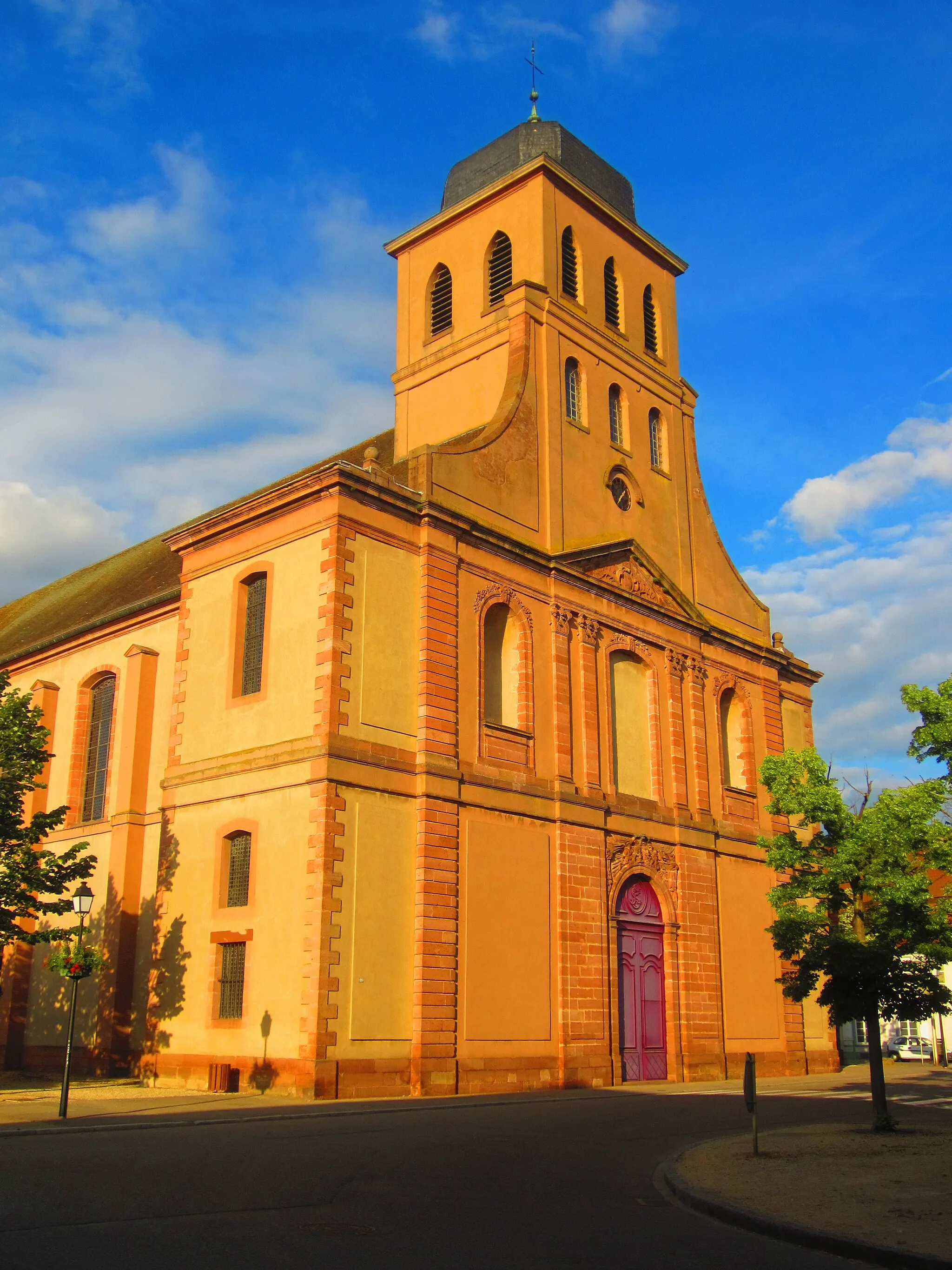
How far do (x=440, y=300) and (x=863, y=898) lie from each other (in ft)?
68.3

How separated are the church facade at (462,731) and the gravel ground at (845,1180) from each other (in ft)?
29.1

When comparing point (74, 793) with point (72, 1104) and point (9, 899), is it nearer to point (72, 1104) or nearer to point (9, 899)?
point (9, 899)

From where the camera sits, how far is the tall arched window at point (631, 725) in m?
29.2

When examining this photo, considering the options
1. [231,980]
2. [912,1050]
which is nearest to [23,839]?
[231,980]

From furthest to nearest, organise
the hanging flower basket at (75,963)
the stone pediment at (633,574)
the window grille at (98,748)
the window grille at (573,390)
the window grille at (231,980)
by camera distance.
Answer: the window grille at (573,390) → the window grille at (98,748) → the stone pediment at (633,574) → the window grille at (231,980) → the hanging flower basket at (75,963)

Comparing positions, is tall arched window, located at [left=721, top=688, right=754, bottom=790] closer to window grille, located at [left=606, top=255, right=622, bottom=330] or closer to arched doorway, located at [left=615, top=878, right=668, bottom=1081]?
arched doorway, located at [left=615, top=878, right=668, bottom=1081]

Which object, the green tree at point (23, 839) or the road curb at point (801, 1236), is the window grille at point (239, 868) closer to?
the green tree at point (23, 839)

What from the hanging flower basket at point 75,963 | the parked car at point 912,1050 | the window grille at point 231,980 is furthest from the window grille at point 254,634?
the parked car at point 912,1050

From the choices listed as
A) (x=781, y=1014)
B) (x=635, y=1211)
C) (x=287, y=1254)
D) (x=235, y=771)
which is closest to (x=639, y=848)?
(x=781, y=1014)

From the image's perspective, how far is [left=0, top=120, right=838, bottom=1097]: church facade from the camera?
22312mm

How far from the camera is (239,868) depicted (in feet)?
77.0

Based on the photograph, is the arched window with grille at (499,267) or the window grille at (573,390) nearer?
the window grille at (573,390)

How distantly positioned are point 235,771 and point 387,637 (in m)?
3.88

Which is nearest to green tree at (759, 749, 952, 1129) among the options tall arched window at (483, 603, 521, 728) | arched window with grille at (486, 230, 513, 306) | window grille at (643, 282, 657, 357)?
tall arched window at (483, 603, 521, 728)
